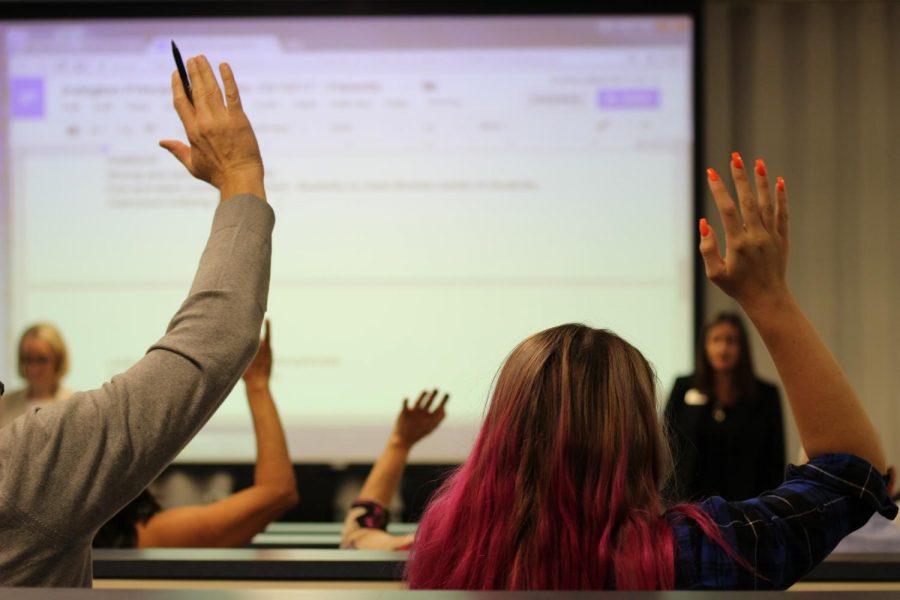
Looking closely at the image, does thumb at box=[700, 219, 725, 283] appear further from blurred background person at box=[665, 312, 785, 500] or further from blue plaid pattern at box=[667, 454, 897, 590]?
blurred background person at box=[665, 312, 785, 500]

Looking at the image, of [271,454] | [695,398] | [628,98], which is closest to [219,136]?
[271,454]

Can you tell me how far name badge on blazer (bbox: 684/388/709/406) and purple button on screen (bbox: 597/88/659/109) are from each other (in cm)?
122

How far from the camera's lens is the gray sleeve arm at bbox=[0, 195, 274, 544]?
2.39 ft

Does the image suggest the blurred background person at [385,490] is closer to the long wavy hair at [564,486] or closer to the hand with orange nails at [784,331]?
the long wavy hair at [564,486]

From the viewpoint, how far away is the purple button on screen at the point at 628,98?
405 cm

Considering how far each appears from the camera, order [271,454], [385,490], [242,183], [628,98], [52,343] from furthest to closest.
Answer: [628,98] < [52,343] < [385,490] < [271,454] < [242,183]

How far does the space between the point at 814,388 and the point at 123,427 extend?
57 cm

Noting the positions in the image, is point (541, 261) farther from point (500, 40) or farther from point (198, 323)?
point (198, 323)

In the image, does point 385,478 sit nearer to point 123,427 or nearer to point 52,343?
point 123,427

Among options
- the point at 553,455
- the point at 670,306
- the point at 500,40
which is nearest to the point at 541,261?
the point at 670,306

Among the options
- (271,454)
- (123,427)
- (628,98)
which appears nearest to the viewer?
(123,427)

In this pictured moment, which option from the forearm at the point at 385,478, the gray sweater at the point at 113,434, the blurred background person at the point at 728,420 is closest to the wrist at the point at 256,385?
the forearm at the point at 385,478

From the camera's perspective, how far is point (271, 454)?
1702 mm

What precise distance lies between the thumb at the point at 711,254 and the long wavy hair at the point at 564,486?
0.36 feet
